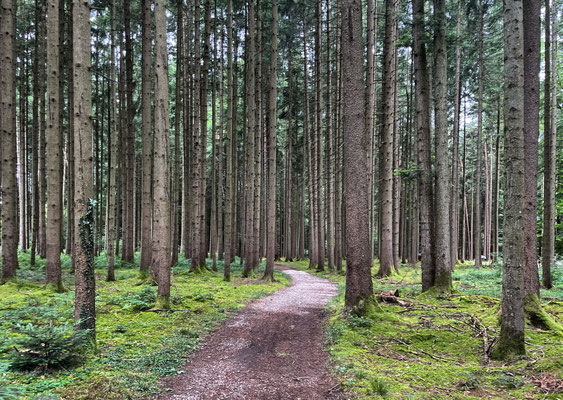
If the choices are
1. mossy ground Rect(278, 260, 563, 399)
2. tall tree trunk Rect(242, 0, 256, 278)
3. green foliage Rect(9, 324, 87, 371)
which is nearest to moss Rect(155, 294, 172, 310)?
green foliage Rect(9, 324, 87, 371)

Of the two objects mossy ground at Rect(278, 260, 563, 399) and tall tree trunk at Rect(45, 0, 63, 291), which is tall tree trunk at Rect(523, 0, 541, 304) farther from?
tall tree trunk at Rect(45, 0, 63, 291)

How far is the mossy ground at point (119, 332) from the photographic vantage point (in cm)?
377

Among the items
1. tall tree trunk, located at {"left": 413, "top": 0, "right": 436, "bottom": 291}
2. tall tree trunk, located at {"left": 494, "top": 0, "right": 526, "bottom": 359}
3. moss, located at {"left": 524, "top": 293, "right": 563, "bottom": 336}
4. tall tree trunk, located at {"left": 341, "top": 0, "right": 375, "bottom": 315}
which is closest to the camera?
tall tree trunk, located at {"left": 494, "top": 0, "right": 526, "bottom": 359}

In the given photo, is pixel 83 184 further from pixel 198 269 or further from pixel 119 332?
pixel 198 269

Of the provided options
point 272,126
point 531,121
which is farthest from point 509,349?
point 272,126

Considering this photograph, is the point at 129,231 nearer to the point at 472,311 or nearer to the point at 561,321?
the point at 472,311

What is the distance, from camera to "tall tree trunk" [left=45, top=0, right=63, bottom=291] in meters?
9.09

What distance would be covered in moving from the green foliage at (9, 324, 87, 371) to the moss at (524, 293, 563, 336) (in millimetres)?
7886

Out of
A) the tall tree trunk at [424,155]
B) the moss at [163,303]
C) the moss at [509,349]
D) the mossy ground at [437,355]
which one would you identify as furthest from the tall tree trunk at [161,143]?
the tall tree trunk at [424,155]

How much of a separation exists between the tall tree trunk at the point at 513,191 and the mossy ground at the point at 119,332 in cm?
507

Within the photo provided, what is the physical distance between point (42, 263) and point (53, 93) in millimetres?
10414

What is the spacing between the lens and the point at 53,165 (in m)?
9.27

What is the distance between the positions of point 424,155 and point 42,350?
1051 cm

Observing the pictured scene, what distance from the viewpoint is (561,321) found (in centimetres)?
707
